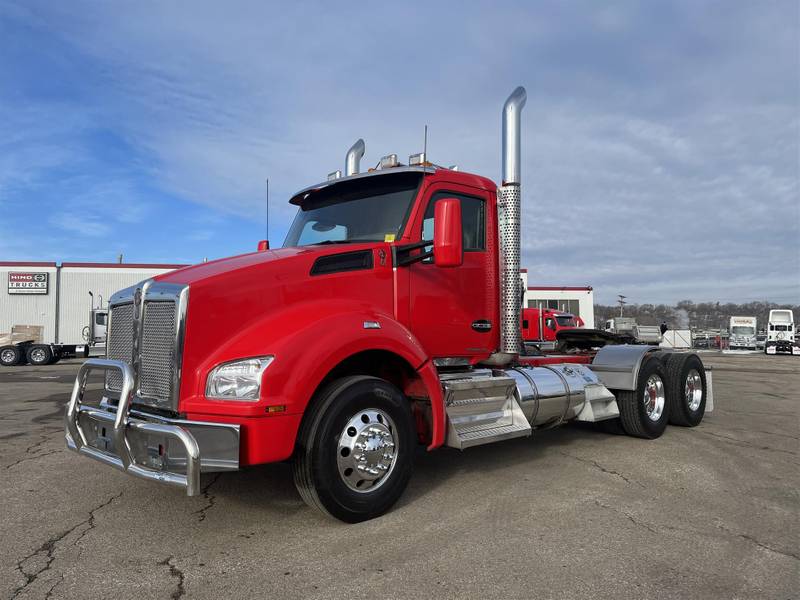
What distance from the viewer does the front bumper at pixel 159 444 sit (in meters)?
3.20

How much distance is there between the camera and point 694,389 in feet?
26.1

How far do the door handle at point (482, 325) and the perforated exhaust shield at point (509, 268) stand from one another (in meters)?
0.22

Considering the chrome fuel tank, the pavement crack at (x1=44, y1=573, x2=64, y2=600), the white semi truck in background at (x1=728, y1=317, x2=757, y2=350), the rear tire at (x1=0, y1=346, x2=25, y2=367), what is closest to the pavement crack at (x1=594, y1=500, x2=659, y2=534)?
the chrome fuel tank

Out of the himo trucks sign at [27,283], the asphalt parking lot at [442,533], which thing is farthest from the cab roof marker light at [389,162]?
the himo trucks sign at [27,283]

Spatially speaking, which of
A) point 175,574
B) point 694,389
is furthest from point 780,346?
point 175,574

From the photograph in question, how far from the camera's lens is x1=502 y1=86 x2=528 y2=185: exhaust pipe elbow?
5762mm

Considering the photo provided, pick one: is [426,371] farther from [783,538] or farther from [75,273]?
[75,273]

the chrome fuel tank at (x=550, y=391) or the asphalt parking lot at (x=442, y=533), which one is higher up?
the chrome fuel tank at (x=550, y=391)

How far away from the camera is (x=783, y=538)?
3668mm

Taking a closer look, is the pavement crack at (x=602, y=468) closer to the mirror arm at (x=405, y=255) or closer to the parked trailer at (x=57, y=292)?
the mirror arm at (x=405, y=255)

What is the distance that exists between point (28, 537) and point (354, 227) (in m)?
3.20

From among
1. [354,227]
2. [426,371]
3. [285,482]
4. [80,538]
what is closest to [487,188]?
[354,227]

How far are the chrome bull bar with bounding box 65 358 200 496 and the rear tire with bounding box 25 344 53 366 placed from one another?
2479 centimetres

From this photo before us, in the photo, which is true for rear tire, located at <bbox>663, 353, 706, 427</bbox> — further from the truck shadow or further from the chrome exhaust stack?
the chrome exhaust stack
